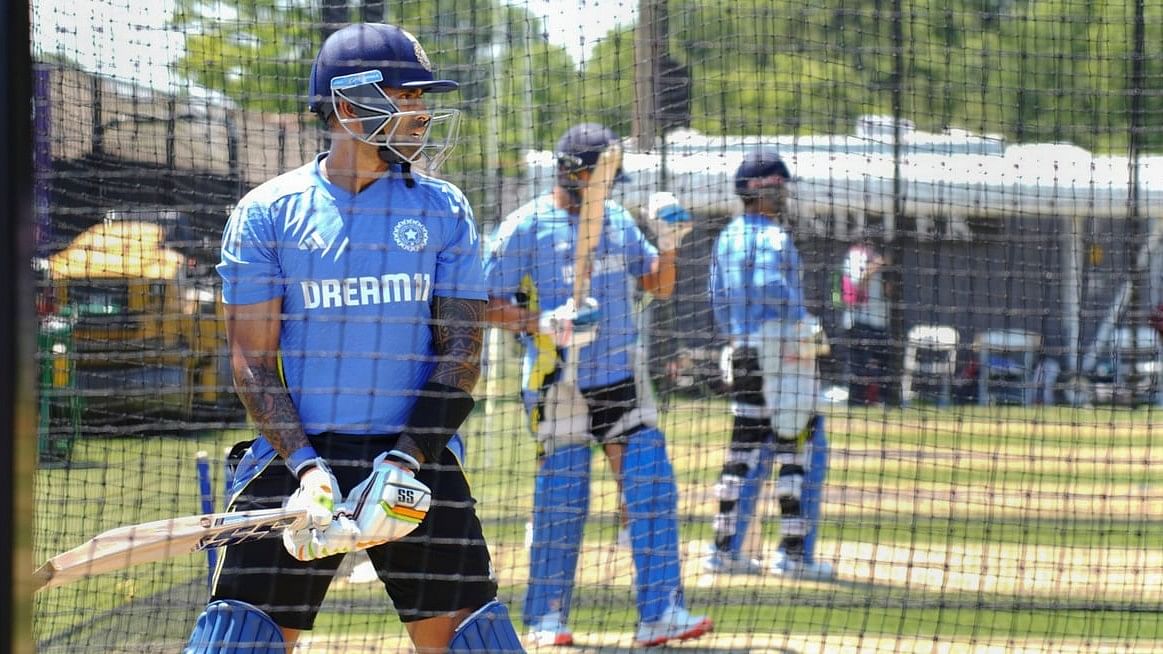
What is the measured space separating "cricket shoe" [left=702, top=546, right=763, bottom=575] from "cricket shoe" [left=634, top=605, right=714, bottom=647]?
2.99 ft

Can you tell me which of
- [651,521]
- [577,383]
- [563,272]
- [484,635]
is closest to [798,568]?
[651,521]

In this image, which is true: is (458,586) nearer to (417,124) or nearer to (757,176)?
(417,124)

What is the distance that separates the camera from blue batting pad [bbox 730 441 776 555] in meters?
6.57

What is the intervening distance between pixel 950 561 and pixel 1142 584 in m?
0.96

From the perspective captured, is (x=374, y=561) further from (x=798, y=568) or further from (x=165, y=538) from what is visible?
(x=798, y=568)

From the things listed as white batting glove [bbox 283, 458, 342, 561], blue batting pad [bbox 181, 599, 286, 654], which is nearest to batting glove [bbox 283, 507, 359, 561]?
white batting glove [bbox 283, 458, 342, 561]

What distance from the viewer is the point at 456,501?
11.4 feet

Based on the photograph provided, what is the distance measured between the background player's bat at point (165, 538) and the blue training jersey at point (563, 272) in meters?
2.35

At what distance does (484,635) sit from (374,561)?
347 millimetres

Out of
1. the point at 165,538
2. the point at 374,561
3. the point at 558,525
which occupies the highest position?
the point at 165,538

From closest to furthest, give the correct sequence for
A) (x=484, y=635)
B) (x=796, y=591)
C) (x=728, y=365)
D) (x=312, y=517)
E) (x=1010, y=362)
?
(x=312, y=517), (x=484, y=635), (x=796, y=591), (x=728, y=365), (x=1010, y=362)

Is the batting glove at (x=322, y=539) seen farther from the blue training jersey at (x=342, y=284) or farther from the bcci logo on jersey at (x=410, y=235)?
the bcci logo on jersey at (x=410, y=235)

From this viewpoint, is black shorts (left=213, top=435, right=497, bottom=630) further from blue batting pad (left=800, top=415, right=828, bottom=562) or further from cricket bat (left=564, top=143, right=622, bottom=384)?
blue batting pad (left=800, top=415, right=828, bottom=562)

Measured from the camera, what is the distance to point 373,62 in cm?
346
